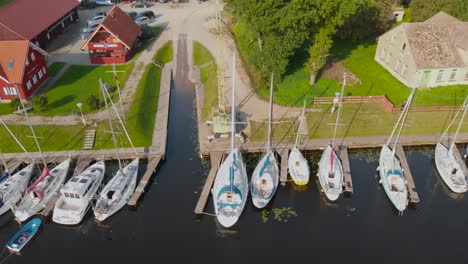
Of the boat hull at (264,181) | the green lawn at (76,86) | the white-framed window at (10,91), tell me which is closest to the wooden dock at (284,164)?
the boat hull at (264,181)

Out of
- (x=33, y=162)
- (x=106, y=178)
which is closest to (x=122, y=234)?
(x=106, y=178)

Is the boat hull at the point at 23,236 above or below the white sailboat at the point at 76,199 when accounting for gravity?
below

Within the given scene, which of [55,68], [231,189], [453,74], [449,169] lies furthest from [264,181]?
[55,68]

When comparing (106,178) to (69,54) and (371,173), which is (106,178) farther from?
(69,54)

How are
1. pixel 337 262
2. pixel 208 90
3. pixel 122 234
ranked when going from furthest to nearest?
1. pixel 208 90
2. pixel 122 234
3. pixel 337 262

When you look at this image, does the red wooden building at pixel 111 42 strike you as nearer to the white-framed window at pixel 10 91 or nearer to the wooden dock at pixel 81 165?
the white-framed window at pixel 10 91

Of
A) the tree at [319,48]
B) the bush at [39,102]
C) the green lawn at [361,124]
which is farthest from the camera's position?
the tree at [319,48]
